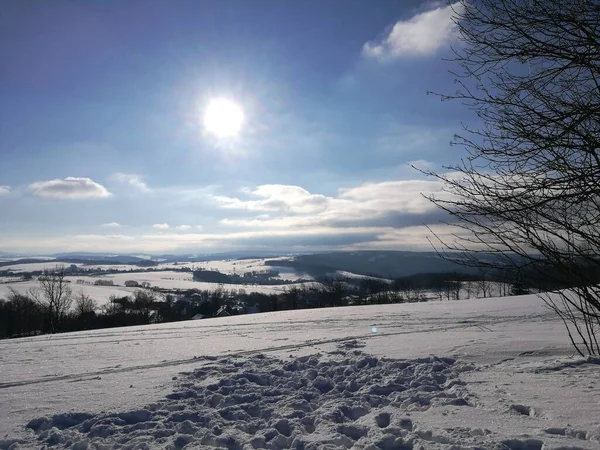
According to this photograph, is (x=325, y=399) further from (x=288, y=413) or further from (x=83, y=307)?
(x=83, y=307)

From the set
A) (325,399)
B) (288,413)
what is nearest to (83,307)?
(325,399)

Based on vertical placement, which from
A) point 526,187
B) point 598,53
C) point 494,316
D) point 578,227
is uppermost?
point 598,53

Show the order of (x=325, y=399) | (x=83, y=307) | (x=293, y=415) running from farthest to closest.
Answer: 1. (x=83, y=307)
2. (x=325, y=399)
3. (x=293, y=415)

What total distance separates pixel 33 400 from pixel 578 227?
7.68m

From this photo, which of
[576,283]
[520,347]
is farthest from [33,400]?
[520,347]

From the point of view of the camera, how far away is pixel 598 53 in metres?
3.37

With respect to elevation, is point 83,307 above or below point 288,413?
below

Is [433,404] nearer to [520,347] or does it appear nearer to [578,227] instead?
[578,227]

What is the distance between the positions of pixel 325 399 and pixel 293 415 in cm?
71

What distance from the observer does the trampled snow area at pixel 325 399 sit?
3.87 metres

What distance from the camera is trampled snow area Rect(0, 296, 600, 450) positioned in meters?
3.87

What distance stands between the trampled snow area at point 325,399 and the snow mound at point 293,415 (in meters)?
0.02

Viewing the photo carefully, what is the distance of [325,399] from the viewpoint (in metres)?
5.23

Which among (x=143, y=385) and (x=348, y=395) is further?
(x=143, y=385)
